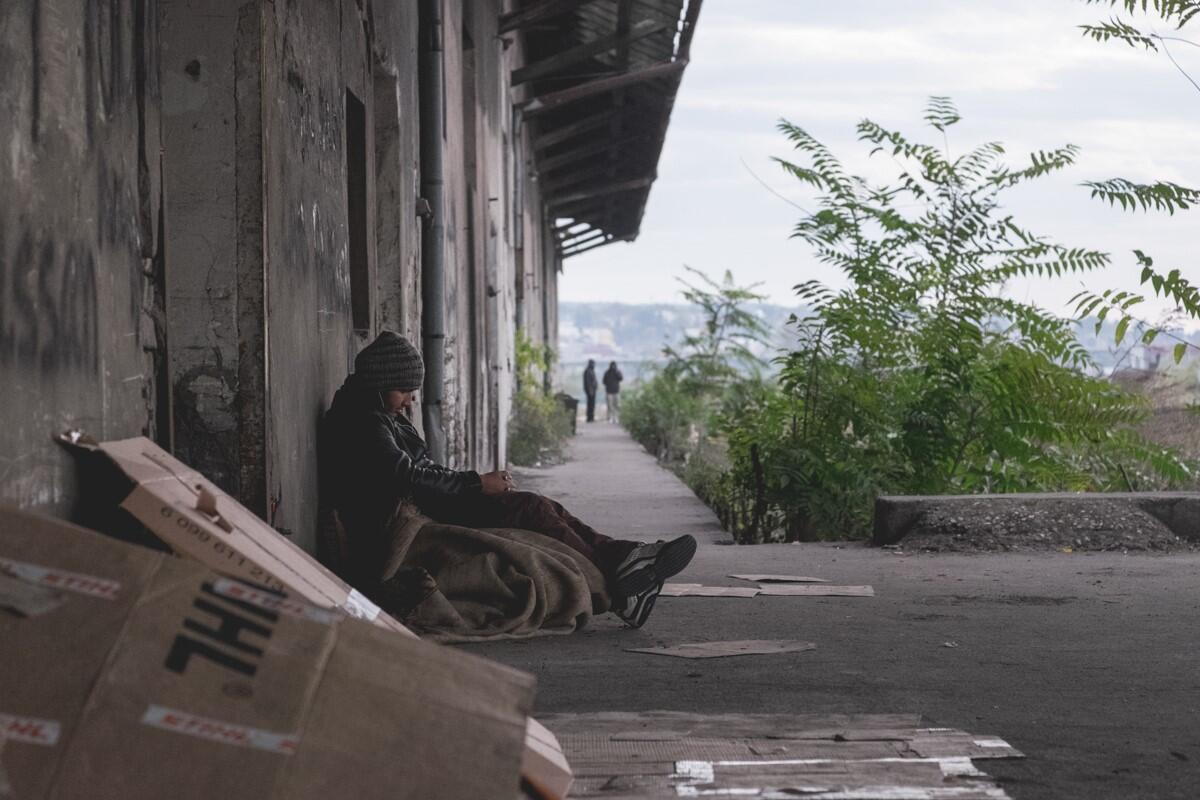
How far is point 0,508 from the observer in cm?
250

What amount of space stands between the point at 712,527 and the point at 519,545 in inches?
195

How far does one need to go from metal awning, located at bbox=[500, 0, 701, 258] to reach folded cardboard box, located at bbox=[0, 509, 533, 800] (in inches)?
522

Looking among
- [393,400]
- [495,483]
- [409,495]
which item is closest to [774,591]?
[495,483]

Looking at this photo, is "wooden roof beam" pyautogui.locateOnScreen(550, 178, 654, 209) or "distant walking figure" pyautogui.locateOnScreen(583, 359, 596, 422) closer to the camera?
"wooden roof beam" pyautogui.locateOnScreen(550, 178, 654, 209)

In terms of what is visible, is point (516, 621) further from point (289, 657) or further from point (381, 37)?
point (381, 37)

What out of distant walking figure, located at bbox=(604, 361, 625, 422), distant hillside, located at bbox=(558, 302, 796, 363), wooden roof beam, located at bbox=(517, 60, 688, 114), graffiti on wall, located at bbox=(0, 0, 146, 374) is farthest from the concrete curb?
distant hillside, located at bbox=(558, 302, 796, 363)

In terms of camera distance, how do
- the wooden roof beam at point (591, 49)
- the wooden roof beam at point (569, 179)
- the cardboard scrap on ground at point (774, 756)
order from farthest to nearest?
the wooden roof beam at point (569, 179), the wooden roof beam at point (591, 49), the cardboard scrap on ground at point (774, 756)

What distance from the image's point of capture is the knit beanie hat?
18.0 feet

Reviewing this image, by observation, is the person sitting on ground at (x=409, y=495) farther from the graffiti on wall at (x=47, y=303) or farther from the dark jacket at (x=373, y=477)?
the graffiti on wall at (x=47, y=303)

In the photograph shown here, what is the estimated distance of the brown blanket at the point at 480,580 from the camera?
5207 mm

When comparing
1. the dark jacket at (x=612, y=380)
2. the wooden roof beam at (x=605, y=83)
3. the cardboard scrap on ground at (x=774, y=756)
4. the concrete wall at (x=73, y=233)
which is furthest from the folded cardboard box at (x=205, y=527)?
the dark jacket at (x=612, y=380)

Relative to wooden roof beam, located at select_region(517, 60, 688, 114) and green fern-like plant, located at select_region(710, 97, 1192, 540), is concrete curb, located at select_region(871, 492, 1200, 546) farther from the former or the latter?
wooden roof beam, located at select_region(517, 60, 688, 114)

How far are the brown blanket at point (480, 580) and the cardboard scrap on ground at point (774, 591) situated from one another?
122 centimetres

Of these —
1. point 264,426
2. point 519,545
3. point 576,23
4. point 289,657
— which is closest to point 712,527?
point 519,545
